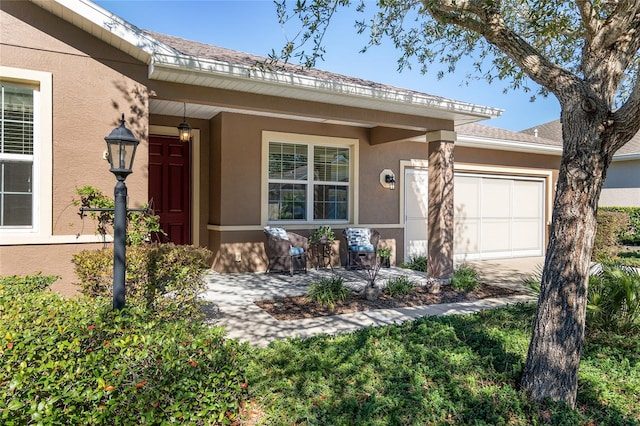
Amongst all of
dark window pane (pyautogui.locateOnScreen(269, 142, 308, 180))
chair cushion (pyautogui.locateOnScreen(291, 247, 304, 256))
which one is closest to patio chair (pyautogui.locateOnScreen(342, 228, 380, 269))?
chair cushion (pyautogui.locateOnScreen(291, 247, 304, 256))

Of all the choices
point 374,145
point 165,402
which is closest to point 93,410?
point 165,402

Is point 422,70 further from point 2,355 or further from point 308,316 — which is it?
point 2,355

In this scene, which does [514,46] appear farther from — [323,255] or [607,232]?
[607,232]

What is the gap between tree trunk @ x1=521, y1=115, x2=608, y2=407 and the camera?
310 centimetres

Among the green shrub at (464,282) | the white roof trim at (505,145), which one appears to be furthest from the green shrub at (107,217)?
the white roof trim at (505,145)

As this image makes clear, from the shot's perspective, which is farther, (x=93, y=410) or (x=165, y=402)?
(x=165, y=402)

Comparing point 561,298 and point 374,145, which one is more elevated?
point 374,145

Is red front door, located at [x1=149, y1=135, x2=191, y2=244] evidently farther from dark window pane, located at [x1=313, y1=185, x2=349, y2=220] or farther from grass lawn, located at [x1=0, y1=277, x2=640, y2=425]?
grass lawn, located at [x1=0, y1=277, x2=640, y2=425]

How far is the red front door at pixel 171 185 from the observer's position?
27.6ft

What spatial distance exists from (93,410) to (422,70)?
6395 millimetres

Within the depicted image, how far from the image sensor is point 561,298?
3152 mm

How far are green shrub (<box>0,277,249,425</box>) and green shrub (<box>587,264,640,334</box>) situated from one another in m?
4.03

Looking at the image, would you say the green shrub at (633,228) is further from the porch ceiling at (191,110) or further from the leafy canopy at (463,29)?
the porch ceiling at (191,110)

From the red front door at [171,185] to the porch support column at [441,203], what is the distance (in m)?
4.99
